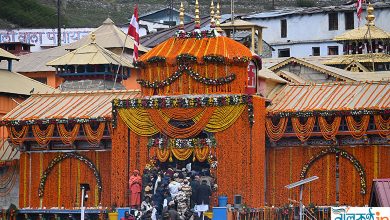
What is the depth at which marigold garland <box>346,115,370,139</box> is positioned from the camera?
Result: 6362 cm

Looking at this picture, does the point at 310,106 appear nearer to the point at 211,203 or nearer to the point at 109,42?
the point at 211,203

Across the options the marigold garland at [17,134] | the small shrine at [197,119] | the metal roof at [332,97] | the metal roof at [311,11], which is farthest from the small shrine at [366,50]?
the marigold garland at [17,134]

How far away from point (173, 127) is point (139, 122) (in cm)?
160

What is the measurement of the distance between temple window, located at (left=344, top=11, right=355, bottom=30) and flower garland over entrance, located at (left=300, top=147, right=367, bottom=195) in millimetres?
39933

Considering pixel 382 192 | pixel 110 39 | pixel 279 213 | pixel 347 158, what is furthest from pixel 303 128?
pixel 110 39

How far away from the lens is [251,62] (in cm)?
6600

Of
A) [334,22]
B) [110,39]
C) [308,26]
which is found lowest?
[110,39]

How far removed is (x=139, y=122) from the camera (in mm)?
65750

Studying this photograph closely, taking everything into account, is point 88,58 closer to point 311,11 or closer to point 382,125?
point 382,125

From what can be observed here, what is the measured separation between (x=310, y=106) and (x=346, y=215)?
18.1 m

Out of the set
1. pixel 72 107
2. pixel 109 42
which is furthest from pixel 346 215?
pixel 109 42

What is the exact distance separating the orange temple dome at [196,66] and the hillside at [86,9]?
5799 centimetres

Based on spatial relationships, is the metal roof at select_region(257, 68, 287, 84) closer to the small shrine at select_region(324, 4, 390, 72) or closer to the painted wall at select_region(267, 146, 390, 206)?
the painted wall at select_region(267, 146, 390, 206)

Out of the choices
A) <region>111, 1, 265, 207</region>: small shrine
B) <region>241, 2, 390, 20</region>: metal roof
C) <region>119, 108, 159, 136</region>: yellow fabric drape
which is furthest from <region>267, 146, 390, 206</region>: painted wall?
<region>241, 2, 390, 20</region>: metal roof
